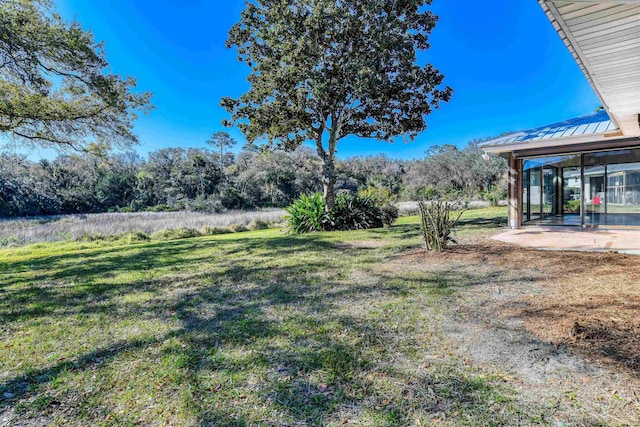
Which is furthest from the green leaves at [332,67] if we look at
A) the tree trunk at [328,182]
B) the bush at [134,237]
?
the bush at [134,237]

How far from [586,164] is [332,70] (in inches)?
313

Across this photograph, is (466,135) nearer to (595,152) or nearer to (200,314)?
(595,152)

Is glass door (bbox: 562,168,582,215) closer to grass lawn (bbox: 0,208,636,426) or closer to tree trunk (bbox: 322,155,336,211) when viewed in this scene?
tree trunk (bbox: 322,155,336,211)

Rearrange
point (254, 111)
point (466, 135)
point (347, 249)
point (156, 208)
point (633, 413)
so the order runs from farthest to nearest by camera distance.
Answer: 1. point (466, 135)
2. point (156, 208)
3. point (254, 111)
4. point (347, 249)
5. point (633, 413)

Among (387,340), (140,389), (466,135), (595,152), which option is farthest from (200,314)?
(466,135)

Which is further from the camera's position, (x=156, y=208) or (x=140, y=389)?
(x=156, y=208)

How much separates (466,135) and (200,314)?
43649 mm

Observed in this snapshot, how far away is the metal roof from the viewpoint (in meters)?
8.33

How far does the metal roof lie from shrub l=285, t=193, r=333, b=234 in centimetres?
527

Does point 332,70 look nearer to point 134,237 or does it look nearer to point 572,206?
point 572,206

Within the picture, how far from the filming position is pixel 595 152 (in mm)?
9039

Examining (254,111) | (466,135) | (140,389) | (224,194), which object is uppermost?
(466,135)

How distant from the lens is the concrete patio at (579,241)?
6070 mm

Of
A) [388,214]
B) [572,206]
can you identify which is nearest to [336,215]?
[388,214]
